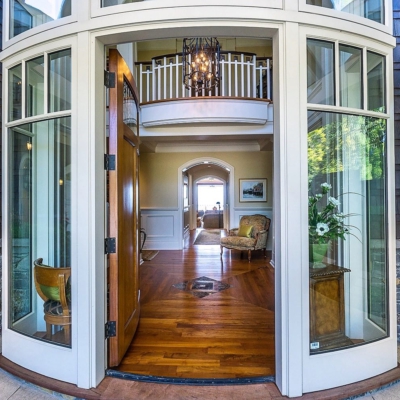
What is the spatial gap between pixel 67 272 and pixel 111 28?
1700 millimetres

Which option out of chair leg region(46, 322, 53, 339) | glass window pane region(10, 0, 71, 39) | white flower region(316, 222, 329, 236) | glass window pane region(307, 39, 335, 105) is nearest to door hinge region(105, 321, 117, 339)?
chair leg region(46, 322, 53, 339)

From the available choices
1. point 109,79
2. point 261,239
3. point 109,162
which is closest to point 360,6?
point 109,79

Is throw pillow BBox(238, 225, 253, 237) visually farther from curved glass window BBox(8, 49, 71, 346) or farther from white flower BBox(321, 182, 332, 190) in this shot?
curved glass window BBox(8, 49, 71, 346)

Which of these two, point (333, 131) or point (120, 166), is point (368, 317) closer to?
point (333, 131)

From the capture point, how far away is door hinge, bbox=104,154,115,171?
1.95 metres

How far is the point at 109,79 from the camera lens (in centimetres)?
199

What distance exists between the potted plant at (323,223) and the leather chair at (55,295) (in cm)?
173

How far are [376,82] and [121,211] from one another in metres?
2.13

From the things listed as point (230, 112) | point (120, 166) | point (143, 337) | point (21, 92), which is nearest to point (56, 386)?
point (143, 337)

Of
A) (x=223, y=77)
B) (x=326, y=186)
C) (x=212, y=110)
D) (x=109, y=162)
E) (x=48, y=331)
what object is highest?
(x=223, y=77)

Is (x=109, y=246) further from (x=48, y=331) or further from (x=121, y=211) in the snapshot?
(x=48, y=331)

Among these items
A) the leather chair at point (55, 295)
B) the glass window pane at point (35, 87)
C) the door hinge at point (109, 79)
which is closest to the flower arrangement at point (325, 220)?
the door hinge at point (109, 79)

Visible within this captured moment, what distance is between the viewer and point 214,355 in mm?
2283

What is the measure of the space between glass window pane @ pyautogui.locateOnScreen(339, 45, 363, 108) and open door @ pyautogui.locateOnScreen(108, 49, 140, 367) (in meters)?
1.61
